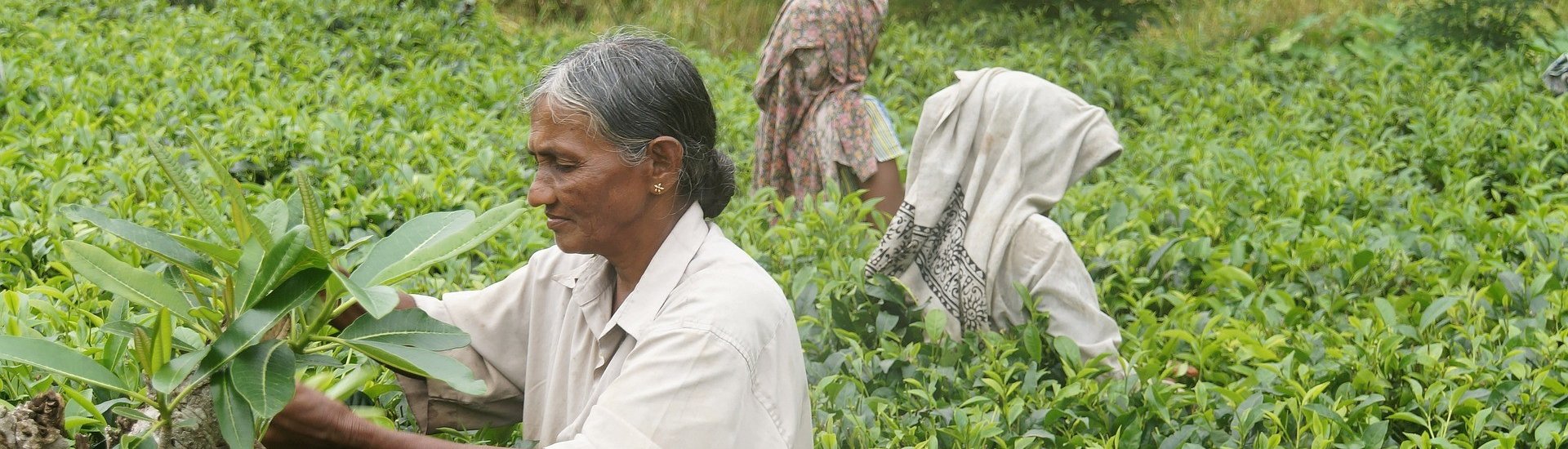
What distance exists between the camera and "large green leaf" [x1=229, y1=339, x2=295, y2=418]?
4.81 feet

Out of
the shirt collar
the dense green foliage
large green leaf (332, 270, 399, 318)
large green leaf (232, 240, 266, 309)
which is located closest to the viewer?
large green leaf (332, 270, 399, 318)

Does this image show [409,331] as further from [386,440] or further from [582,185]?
[582,185]

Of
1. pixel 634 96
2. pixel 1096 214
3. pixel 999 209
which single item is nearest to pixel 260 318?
pixel 634 96

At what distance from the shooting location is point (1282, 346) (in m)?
3.33

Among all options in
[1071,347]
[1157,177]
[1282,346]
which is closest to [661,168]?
[1071,347]

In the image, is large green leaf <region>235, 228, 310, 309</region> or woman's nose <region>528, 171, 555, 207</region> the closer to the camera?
large green leaf <region>235, 228, 310, 309</region>

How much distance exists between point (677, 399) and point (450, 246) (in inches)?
12.5

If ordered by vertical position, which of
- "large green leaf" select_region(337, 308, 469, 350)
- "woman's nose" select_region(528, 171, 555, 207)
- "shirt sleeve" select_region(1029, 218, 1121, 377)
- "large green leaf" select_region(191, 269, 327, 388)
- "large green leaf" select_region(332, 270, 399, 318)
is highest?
"large green leaf" select_region(332, 270, 399, 318)

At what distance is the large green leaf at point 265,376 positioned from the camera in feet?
4.81

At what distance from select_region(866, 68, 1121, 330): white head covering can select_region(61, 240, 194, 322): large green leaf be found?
191 centimetres

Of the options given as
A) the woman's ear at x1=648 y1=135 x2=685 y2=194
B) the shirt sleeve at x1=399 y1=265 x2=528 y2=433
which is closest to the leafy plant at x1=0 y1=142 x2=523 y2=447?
the woman's ear at x1=648 y1=135 x2=685 y2=194

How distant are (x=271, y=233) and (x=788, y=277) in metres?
1.79

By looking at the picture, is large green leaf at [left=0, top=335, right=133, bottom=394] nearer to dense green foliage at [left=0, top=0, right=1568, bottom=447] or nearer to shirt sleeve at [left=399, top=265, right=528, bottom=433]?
dense green foliage at [left=0, top=0, right=1568, bottom=447]

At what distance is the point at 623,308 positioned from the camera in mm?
1837
